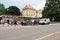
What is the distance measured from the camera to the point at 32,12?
7037 inches

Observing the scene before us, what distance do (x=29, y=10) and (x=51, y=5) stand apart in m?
85.1

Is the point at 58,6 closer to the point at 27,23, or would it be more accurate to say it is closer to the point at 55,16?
the point at 55,16

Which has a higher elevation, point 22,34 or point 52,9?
point 52,9

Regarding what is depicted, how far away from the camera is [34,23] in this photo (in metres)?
60.8

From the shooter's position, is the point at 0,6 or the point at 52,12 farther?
the point at 0,6

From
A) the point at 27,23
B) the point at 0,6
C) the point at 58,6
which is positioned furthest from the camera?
the point at 0,6

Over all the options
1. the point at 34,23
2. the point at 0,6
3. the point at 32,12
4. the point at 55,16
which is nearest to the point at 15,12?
the point at 0,6

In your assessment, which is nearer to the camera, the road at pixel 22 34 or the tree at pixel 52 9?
the road at pixel 22 34

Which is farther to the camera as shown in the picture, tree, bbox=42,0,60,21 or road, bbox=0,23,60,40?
tree, bbox=42,0,60,21

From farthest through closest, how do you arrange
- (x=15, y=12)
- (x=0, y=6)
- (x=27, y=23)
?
1. (x=0, y=6)
2. (x=15, y=12)
3. (x=27, y=23)

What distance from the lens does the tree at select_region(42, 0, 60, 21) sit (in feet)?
303

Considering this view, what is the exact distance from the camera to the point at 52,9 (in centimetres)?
9294

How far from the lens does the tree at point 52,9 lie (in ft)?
303

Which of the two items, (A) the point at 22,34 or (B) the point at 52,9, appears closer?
(A) the point at 22,34
